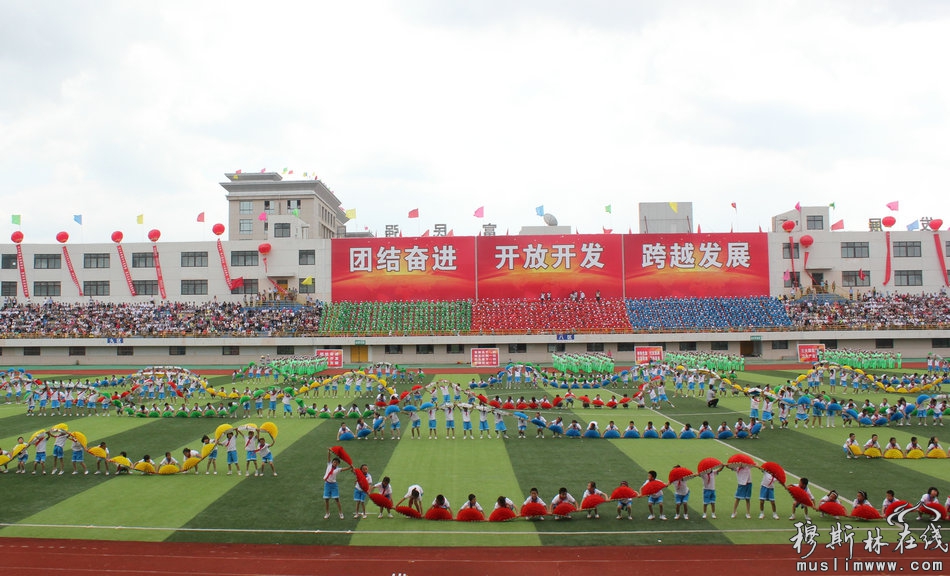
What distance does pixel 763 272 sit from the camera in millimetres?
67062

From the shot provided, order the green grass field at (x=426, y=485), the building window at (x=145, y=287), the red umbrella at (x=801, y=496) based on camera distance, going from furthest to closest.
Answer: the building window at (x=145, y=287), the red umbrella at (x=801, y=496), the green grass field at (x=426, y=485)

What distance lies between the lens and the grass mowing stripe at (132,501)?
1579 centimetres

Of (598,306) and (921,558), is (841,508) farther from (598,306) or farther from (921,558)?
(598,306)

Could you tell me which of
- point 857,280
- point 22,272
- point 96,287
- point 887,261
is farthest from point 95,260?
point 887,261

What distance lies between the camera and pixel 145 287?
69.3m

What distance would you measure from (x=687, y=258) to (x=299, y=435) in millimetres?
50382

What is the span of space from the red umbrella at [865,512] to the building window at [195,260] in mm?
65955

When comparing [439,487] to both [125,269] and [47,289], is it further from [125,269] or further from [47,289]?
[47,289]

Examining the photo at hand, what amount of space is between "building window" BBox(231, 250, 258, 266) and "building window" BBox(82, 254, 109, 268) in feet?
46.2

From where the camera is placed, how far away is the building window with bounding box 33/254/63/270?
69938 millimetres

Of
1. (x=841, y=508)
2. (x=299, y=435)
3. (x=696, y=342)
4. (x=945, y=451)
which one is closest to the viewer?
(x=841, y=508)

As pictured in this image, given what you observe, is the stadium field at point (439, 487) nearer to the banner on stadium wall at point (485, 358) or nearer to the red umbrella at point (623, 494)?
the red umbrella at point (623, 494)

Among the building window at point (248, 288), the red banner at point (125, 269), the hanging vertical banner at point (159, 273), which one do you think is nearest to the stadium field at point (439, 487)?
the building window at point (248, 288)

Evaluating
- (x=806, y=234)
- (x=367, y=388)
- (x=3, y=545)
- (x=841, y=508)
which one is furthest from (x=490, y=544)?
(x=806, y=234)
